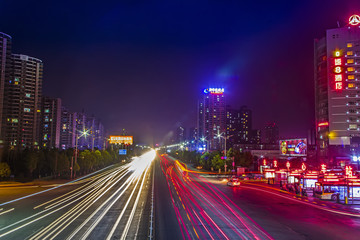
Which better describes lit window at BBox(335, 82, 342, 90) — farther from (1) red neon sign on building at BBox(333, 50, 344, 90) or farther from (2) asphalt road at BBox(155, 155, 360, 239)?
(2) asphalt road at BBox(155, 155, 360, 239)

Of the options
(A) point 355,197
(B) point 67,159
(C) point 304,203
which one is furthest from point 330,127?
(B) point 67,159

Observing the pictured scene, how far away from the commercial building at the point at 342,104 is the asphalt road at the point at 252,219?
68.3 metres

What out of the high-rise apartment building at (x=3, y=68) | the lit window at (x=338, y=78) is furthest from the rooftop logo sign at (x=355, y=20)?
the high-rise apartment building at (x=3, y=68)

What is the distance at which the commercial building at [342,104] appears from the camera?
310ft

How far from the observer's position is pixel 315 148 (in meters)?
110

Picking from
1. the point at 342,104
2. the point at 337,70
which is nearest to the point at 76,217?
→ the point at 337,70

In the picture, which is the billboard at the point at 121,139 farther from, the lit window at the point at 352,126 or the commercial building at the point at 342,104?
the lit window at the point at 352,126

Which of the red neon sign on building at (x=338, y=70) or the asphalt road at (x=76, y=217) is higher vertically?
the red neon sign on building at (x=338, y=70)

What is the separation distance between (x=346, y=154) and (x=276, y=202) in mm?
71463

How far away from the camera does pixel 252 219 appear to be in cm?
2397

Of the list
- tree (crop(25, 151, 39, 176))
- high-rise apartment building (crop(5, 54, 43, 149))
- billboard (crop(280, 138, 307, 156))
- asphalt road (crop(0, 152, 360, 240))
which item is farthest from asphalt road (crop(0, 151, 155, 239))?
high-rise apartment building (crop(5, 54, 43, 149))

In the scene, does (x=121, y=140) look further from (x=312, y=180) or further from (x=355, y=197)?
(x=355, y=197)

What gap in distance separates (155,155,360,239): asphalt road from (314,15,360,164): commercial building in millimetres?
68331

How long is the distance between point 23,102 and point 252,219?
472ft
